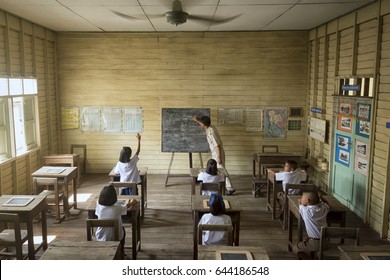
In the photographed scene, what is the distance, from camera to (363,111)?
6.09 meters

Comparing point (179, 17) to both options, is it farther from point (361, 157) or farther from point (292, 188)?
point (361, 157)

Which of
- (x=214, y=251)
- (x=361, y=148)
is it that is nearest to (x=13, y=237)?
(x=214, y=251)

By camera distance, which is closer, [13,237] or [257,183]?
[13,237]

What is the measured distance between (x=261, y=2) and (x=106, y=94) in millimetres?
4643

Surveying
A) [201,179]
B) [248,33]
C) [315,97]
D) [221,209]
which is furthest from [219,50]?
[221,209]

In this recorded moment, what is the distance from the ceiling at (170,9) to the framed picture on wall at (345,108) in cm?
163

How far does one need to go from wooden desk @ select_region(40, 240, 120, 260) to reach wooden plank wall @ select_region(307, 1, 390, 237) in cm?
411

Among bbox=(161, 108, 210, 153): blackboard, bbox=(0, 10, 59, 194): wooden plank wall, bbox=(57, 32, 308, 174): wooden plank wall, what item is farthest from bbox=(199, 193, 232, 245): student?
bbox=(57, 32, 308, 174): wooden plank wall

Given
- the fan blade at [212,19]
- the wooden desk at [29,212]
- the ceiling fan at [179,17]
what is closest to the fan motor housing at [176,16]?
the ceiling fan at [179,17]

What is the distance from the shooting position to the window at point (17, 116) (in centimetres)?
656

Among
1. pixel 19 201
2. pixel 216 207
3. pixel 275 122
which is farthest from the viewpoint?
pixel 275 122

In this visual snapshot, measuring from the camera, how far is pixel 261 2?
5.85 metres

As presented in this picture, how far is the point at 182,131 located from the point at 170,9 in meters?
3.23

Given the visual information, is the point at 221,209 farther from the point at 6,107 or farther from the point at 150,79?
the point at 150,79
